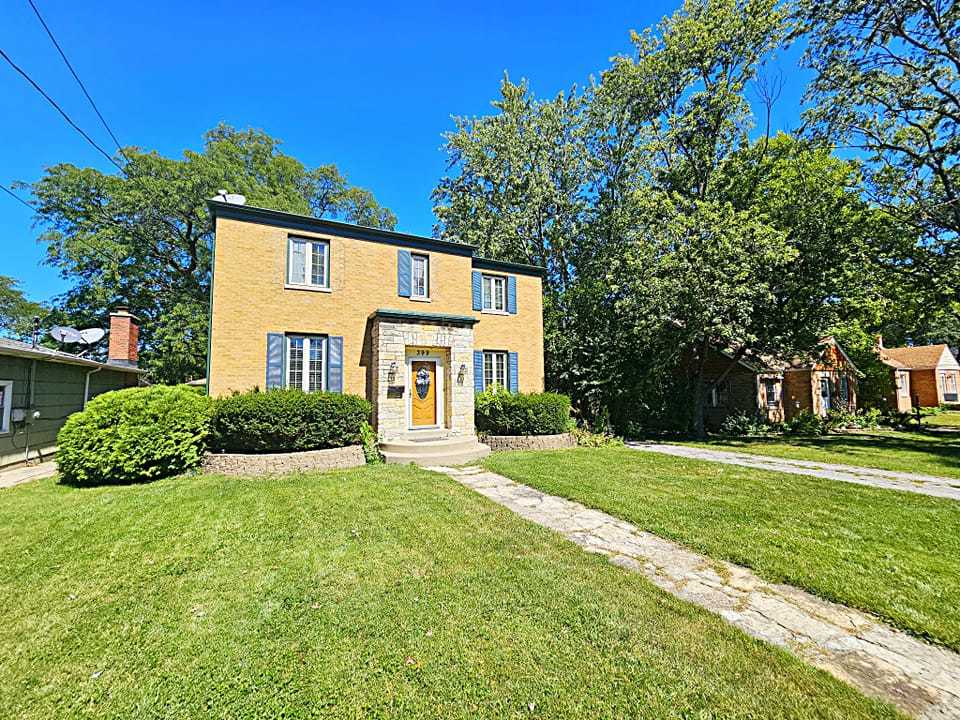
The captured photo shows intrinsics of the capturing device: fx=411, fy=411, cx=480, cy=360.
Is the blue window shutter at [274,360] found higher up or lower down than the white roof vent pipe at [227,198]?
lower down

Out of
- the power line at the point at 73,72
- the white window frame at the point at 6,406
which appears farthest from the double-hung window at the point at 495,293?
the white window frame at the point at 6,406

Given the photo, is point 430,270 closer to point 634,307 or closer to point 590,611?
point 634,307

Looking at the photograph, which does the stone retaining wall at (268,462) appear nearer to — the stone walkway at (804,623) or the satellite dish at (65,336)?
the stone walkway at (804,623)

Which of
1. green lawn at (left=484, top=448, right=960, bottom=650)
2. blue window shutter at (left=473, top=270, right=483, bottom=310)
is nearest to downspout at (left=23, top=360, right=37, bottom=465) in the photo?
green lawn at (left=484, top=448, right=960, bottom=650)

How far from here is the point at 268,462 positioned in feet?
28.0

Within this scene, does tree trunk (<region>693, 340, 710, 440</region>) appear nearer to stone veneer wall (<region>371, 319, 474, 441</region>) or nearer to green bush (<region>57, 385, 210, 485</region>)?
stone veneer wall (<region>371, 319, 474, 441</region>)

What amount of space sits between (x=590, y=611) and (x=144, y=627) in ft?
10.9

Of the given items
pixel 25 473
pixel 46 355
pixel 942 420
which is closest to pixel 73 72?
pixel 46 355

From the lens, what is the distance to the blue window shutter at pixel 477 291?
46.1ft

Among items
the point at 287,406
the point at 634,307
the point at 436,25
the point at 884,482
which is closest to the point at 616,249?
the point at 634,307

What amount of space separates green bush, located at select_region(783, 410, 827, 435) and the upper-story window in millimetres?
19313

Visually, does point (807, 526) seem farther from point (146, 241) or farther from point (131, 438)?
point (146, 241)

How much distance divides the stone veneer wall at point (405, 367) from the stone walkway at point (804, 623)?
6509 millimetres

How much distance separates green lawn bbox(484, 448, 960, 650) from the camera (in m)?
3.44
